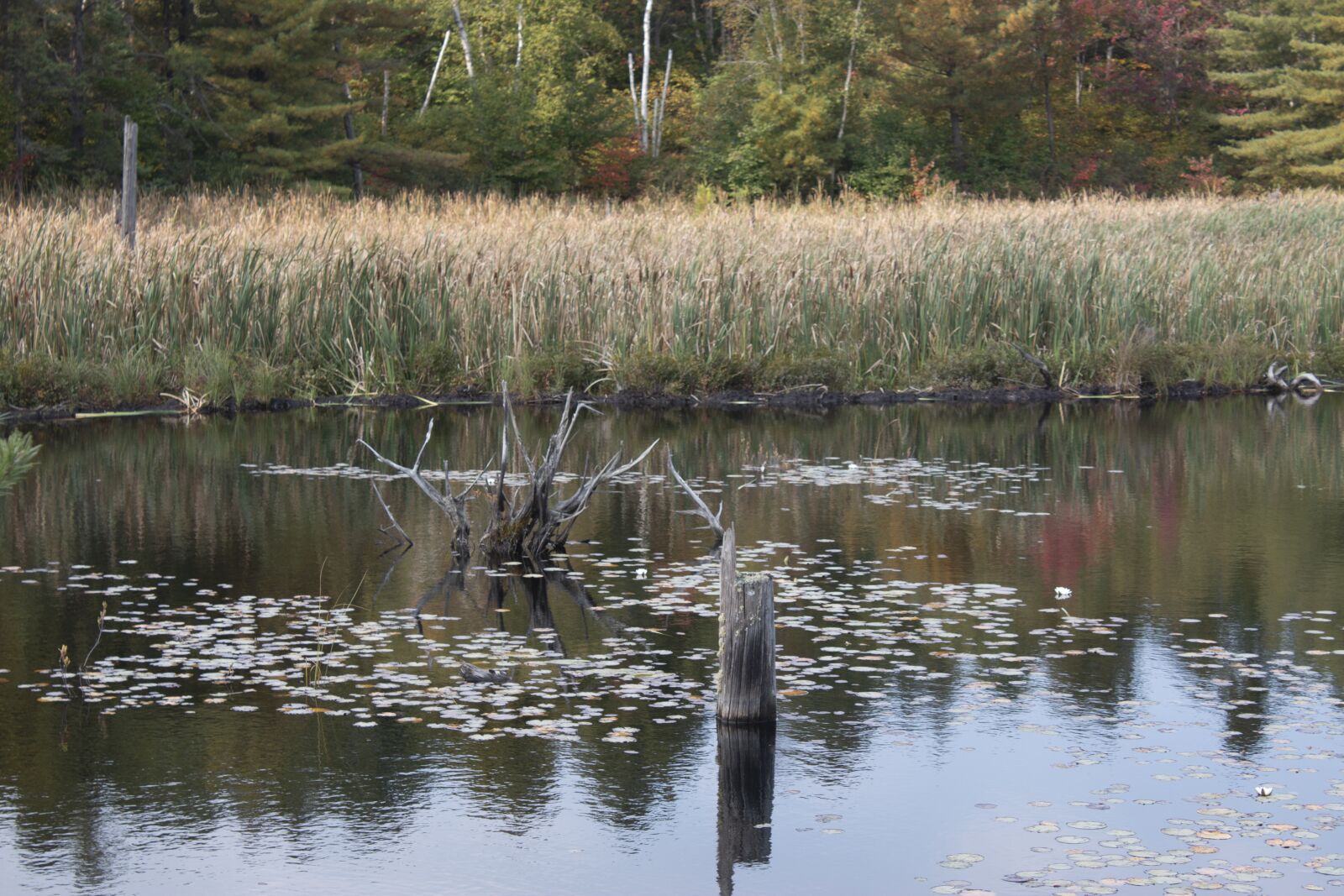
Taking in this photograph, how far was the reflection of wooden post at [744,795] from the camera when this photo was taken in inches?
190

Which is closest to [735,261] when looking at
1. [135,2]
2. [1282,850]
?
[1282,850]

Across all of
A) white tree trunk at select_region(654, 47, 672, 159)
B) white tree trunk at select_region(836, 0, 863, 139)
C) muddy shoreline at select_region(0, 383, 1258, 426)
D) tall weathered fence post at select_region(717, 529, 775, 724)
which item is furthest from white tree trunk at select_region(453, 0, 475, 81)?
tall weathered fence post at select_region(717, 529, 775, 724)

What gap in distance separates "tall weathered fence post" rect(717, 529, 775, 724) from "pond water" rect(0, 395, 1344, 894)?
105mm

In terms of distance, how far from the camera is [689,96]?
47.5 m

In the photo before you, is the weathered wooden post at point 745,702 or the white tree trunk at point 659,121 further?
the white tree trunk at point 659,121

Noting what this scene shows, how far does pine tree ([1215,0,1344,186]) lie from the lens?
138 feet

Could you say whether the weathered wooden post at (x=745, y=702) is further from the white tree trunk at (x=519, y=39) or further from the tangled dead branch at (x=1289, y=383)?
the white tree trunk at (x=519, y=39)

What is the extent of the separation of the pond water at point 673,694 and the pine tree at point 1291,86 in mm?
33713

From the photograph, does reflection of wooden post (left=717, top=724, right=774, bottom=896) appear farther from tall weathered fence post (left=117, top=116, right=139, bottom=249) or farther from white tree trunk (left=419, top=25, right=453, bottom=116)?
white tree trunk (left=419, top=25, right=453, bottom=116)

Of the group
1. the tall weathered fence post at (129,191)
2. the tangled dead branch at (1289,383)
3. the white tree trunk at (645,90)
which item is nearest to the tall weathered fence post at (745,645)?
the tall weathered fence post at (129,191)

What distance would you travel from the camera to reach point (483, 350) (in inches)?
640

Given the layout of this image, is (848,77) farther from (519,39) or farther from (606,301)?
(606,301)

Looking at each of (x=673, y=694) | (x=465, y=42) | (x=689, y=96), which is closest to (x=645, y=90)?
(x=689, y=96)

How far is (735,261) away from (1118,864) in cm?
1211
